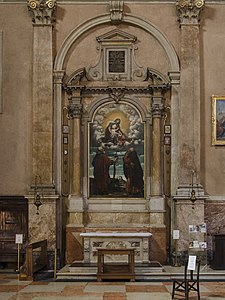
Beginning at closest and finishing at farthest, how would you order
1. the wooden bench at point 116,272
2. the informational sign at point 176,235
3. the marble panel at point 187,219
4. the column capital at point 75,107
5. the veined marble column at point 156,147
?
the wooden bench at point 116,272
the informational sign at point 176,235
the marble panel at point 187,219
the veined marble column at point 156,147
the column capital at point 75,107

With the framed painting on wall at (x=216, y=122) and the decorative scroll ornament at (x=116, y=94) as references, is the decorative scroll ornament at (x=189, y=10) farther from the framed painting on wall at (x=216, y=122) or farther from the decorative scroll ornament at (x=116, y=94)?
the decorative scroll ornament at (x=116, y=94)

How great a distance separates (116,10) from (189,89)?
10.9ft

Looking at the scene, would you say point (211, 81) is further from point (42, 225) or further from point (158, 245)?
point (42, 225)

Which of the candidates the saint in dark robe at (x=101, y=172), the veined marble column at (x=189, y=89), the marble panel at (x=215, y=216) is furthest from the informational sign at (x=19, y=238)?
the marble panel at (x=215, y=216)

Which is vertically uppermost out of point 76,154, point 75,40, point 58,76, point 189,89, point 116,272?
point 75,40

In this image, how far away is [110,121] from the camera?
19344mm

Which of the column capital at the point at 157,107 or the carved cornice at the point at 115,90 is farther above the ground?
the carved cornice at the point at 115,90

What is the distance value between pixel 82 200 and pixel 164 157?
2862 millimetres

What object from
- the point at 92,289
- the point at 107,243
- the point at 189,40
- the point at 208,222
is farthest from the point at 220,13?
the point at 92,289

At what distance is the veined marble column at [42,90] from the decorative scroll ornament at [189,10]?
390cm

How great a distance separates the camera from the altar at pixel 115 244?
17609mm

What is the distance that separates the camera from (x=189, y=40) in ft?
62.4

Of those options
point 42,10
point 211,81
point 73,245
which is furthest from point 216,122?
point 42,10

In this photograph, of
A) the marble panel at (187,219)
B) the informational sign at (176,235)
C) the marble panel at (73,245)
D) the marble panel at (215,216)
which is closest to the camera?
the informational sign at (176,235)
